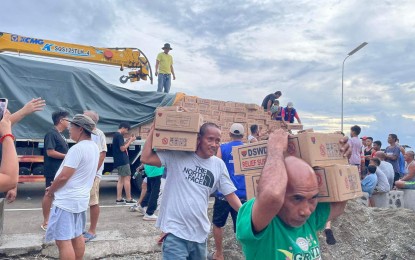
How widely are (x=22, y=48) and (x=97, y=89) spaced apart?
246cm

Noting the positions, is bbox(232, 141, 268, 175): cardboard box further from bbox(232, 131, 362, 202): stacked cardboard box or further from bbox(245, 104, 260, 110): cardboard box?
bbox(245, 104, 260, 110): cardboard box

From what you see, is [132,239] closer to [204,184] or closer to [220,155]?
[220,155]

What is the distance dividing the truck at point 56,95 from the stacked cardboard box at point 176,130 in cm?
540

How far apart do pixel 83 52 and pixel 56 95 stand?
2.58m

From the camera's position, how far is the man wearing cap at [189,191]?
3.22 metres

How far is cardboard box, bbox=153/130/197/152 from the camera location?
3.38 meters

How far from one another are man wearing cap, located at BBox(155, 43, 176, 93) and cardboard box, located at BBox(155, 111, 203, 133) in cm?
785

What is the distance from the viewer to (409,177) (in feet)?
32.4

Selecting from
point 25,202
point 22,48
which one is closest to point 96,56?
point 22,48

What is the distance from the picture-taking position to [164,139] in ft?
11.2

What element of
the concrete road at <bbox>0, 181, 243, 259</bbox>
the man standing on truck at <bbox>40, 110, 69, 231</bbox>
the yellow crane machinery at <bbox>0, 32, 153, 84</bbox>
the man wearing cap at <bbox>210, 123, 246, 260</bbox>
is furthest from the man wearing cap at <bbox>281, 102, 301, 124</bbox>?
the man standing on truck at <bbox>40, 110, 69, 231</bbox>

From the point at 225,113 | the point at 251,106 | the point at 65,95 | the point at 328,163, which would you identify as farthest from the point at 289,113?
the point at 328,163

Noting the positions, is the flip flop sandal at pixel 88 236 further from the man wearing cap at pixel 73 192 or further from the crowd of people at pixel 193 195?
the man wearing cap at pixel 73 192

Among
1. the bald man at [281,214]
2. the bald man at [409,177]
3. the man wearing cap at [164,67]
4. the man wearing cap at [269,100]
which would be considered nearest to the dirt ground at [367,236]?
the bald man at [409,177]
